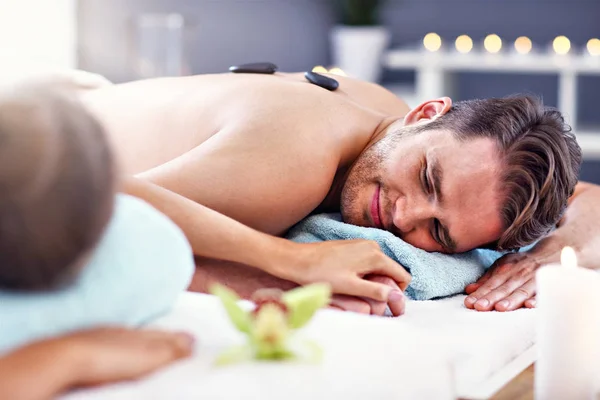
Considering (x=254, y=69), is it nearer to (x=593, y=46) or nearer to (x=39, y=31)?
(x=39, y=31)

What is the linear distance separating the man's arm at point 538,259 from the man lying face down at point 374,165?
0.01 meters

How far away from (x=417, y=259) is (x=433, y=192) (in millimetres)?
137

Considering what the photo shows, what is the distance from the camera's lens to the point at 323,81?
6.73 feet

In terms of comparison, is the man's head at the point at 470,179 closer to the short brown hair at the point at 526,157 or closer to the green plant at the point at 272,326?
the short brown hair at the point at 526,157

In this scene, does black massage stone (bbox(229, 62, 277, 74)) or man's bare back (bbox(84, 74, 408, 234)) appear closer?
man's bare back (bbox(84, 74, 408, 234))

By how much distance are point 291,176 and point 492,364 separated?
586mm

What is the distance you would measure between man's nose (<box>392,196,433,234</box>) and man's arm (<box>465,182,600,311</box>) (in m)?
0.17

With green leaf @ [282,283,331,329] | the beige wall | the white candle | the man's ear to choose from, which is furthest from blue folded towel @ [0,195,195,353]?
the beige wall

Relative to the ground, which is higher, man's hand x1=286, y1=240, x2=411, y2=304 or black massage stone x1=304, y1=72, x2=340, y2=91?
black massage stone x1=304, y1=72, x2=340, y2=91

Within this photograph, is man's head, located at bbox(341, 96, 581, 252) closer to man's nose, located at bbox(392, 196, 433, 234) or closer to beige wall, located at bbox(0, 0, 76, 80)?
man's nose, located at bbox(392, 196, 433, 234)

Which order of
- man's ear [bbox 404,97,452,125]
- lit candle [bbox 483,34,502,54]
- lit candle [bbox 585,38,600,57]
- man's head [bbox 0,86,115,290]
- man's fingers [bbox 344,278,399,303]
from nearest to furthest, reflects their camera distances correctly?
man's head [bbox 0,86,115,290] < man's fingers [bbox 344,278,399,303] < man's ear [bbox 404,97,452,125] < lit candle [bbox 585,38,600,57] < lit candle [bbox 483,34,502,54]

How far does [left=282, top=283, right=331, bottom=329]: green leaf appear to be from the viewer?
972mm

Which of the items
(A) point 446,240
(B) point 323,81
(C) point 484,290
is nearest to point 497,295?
(C) point 484,290

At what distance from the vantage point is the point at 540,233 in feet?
5.84
